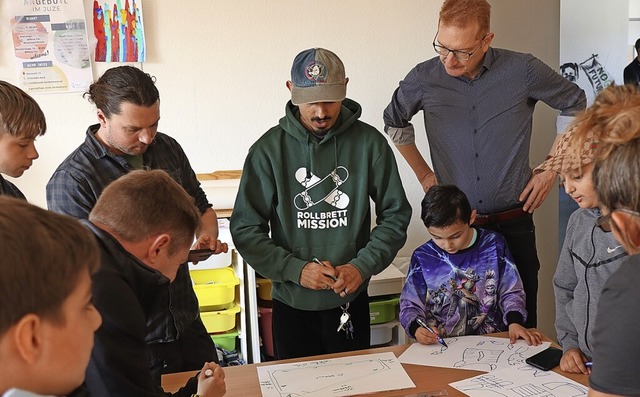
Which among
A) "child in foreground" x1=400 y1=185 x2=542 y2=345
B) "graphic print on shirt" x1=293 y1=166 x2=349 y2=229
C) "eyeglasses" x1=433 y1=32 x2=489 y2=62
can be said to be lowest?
"child in foreground" x1=400 y1=185 x2=542 y2=345

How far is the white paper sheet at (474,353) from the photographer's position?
172 cm

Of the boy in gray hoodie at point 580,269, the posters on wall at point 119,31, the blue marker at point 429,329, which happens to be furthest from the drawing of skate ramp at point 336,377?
the posters on wall at point 119,31

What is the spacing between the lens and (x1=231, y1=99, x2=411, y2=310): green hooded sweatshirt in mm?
2037

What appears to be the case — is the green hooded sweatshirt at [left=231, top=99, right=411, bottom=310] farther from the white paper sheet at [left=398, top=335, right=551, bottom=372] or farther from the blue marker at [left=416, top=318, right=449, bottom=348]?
the white paper sheet at [left=398, top=335, right=551, bottom=372]

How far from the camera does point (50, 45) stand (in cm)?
286

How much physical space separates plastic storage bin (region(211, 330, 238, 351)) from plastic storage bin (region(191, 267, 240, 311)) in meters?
0.13

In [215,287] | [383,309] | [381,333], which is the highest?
[215,287]

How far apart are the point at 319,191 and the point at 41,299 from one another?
1.31m

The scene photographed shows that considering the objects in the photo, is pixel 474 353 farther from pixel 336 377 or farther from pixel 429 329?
pixel 336 377

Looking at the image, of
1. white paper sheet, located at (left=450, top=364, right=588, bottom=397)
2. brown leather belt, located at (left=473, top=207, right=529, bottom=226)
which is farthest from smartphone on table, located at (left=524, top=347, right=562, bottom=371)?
brown leather belt, located at (left=473, top=207, right=529, bottom=226)

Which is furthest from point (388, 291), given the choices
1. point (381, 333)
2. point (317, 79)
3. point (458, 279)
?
point (317, 79)

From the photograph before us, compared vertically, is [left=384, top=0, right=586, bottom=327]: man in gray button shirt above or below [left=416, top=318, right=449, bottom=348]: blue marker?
above

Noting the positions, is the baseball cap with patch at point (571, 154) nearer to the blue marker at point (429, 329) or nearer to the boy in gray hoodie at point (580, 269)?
the boy in gray hoodie at point (580, 269)

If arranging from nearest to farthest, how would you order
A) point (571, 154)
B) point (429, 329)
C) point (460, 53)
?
point (571, 154) < point (429, 329) < point (460, 53)
